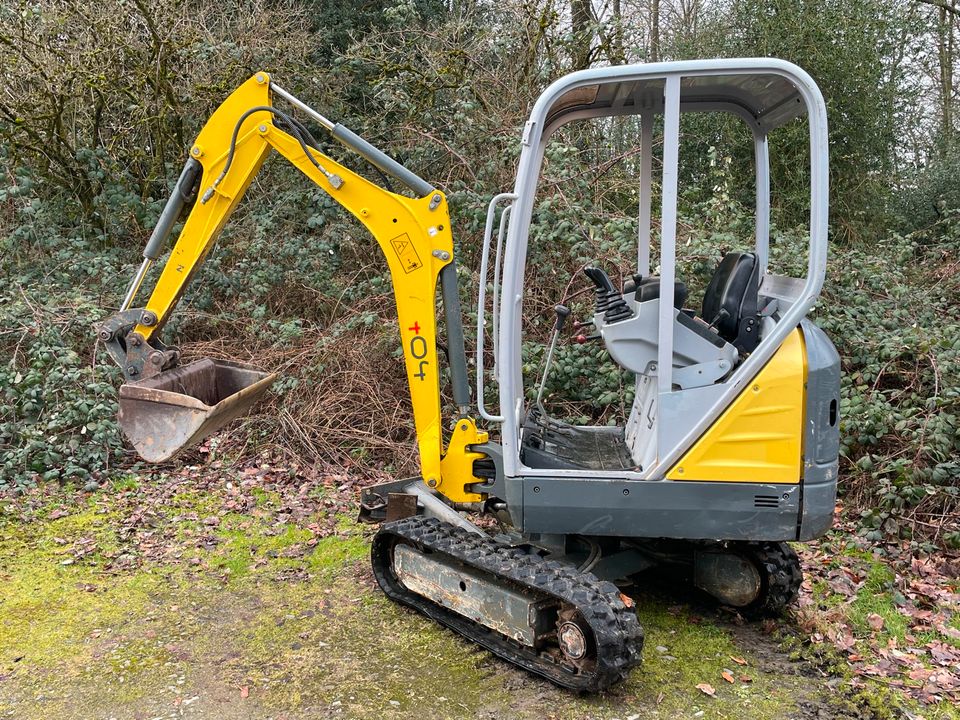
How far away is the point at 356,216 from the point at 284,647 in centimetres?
203

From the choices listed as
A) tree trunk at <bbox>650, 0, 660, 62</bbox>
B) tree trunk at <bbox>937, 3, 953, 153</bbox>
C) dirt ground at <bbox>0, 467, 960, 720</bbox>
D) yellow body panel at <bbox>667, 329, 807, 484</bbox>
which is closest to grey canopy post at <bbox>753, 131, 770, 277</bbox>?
yellow body panel at <bbox>667, 329, 807, 484</bbox>

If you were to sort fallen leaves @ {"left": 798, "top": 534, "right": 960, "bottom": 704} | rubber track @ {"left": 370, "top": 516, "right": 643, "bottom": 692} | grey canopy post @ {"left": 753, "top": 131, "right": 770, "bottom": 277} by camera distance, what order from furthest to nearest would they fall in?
grey canopy post @ {"left": 753, "top": 131, "right": 770, "bottom": 277}, fallen leaves @ {"left": 798, "top": 534, "right": 960, "bottom": 704}, rubber track @ {"left": 370, "top": 516, "right": 643, "bottom": 692}

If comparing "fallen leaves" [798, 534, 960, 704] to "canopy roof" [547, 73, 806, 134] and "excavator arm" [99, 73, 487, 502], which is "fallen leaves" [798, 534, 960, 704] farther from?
"canopy roof" [547, 73, 806, 134]

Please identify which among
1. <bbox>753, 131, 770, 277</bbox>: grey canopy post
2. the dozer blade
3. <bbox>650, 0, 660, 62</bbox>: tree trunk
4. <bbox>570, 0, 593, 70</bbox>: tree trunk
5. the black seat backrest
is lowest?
the dozer blade

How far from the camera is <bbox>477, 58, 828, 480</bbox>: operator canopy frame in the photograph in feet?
10.8

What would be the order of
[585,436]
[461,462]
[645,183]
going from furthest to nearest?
→ [585,436]
[645,183]
[461,462]

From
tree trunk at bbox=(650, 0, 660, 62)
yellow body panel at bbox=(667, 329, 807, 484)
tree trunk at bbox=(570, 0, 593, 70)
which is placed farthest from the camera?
tree trunk at bbox=(650, 0, 660, 62)

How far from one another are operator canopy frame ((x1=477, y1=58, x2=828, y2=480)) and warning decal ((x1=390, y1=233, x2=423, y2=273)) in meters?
0.37

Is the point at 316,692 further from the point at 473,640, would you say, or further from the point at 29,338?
the point at 29,338

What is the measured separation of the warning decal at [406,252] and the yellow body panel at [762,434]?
1537mm

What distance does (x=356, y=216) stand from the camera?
402 cm

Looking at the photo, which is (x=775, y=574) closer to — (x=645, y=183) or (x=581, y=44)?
(x=645, y=183)

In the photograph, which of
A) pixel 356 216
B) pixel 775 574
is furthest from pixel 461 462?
pixel 775 574

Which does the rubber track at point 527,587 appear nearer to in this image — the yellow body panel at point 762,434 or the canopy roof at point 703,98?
the yellow body panel at point 762,434
